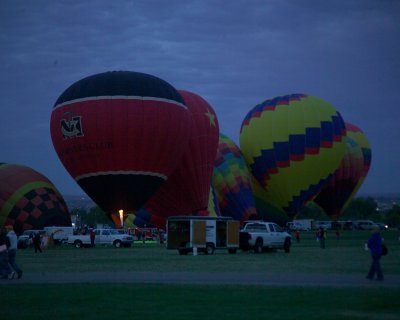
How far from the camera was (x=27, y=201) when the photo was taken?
56250 mm

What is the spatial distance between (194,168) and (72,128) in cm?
1041

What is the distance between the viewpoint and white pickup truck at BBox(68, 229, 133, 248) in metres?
51.7

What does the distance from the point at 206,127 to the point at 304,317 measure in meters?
40.4

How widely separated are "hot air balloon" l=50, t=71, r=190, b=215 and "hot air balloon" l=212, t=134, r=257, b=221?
14413 millimetres

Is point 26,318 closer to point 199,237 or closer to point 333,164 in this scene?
point 199,237

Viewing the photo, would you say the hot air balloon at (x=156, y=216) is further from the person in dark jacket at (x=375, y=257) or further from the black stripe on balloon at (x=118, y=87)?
the person in dark jacket at (x=375, y=257)

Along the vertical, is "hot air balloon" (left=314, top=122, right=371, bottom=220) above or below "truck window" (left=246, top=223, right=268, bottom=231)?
above

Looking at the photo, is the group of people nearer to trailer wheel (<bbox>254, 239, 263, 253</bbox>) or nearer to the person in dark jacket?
the person in dark jacket

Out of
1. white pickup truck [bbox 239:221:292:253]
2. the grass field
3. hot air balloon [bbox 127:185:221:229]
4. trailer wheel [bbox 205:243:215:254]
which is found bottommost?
the grass field

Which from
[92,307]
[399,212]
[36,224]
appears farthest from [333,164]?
[399,212]

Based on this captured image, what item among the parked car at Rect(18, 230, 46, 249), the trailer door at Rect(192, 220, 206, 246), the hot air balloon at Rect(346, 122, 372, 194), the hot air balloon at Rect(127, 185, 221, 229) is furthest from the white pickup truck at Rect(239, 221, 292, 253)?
the hot air balloon at Rect(346, 122, 372, 194)

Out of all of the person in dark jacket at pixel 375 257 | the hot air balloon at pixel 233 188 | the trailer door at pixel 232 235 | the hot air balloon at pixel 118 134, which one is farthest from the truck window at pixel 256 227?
the hot air balloon at pixel 233 188

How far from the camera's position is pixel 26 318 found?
500 inches

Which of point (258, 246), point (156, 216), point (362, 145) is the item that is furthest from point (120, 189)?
point (362, 145)
